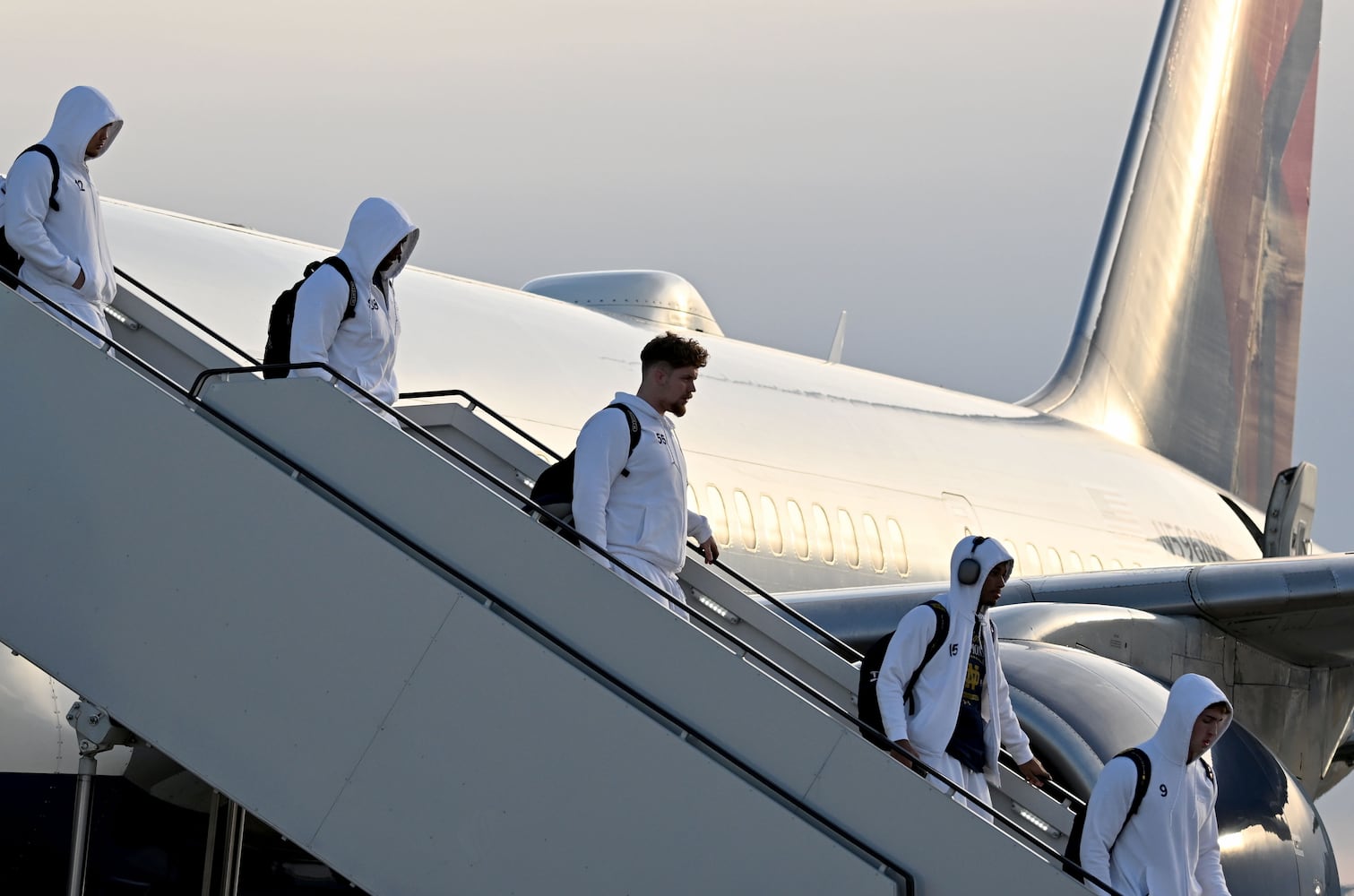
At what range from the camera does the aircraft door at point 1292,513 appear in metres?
12.4

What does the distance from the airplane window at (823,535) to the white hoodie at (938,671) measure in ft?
18.4

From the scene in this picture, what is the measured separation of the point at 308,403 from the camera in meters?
3.82

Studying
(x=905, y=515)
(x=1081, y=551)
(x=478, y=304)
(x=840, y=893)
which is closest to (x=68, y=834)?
(x=840, y=893)

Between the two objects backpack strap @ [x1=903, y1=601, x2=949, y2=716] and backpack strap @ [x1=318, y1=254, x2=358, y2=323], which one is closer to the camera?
backpack strap @ [x1=903, y1=601, x2=949, y2=716]

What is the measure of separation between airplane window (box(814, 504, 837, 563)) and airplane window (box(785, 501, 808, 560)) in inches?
4.6

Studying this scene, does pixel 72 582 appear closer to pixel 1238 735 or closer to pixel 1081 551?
pixel 1238 735

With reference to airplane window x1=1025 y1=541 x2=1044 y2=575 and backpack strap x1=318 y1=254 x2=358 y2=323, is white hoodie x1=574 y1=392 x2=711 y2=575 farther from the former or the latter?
airplane window x1=1025 y1=541 x2=1044 y2=575

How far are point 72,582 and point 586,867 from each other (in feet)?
4.03

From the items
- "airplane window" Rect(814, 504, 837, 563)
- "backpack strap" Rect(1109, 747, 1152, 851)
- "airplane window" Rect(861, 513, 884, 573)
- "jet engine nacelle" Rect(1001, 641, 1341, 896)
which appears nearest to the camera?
"backpack strap" Rect(1109, 747, 1152, 851)

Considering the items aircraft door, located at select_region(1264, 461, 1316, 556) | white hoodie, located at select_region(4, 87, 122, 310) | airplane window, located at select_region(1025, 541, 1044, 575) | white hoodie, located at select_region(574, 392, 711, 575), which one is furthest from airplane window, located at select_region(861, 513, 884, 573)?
white hoodie, located at select_region(4, 87, 122, 310)

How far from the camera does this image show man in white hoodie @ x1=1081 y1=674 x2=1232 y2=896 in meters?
4.13

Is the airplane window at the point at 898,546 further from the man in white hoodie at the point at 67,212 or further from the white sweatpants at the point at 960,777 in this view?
the man in white hoodie at the point at 67,212

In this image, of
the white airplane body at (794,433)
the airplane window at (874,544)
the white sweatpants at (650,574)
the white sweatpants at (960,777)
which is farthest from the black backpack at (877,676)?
the airplane window at (874,544)

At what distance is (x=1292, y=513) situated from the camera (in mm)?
12570
